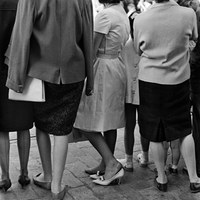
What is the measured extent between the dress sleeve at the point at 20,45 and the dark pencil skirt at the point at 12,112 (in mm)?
247

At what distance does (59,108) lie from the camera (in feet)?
11.3

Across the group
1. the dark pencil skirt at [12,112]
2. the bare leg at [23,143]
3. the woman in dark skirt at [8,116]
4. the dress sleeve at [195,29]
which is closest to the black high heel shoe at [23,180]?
the woman in dark skirt at [8,116]

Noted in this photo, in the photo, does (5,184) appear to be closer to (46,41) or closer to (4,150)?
(4,150)

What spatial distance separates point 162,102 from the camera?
3570 millimetres

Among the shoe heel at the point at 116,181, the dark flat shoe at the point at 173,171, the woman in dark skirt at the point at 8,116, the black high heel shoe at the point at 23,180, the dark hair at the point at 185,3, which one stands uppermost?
the dark hair at the point at 185,3

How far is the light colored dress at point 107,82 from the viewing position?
3775mm

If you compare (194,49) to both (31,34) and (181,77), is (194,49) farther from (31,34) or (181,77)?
(31,34)

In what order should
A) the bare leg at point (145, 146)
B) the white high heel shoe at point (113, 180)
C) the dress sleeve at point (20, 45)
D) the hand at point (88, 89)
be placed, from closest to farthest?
1. the dress sleeve at point (20, 45)
2. the hand at point (88, 89)
3. the white high heel shoe at point (113, 180)
4. the bare leg at point (145, 146)

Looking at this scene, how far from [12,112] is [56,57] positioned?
0.67m

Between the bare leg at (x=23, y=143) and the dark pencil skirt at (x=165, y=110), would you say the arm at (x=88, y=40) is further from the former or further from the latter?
the bare leg at (x=23, y=143)

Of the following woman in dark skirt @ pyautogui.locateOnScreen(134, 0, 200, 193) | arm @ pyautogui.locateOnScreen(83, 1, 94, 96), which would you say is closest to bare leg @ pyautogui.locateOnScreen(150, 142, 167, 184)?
woman in dark skirt @ pyautogui.locateOnScreen(134, 0, 200, 193)

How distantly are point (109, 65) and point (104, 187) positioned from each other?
3.65 feet

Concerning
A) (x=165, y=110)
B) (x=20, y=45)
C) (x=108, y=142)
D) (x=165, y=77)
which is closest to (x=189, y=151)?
(x=165, y=110)

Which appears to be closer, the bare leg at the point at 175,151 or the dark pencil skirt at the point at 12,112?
the dark pencil skirt at the point at 12,112
